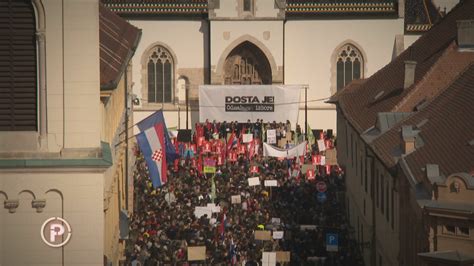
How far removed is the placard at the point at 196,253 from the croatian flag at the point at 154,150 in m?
2.11

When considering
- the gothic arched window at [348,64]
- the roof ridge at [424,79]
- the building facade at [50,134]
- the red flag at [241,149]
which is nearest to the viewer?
the building facade at [50,134]

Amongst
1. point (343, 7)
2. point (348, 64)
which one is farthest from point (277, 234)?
point (343, 7)

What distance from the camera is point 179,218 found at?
52.8m

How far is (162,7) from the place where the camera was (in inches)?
3204

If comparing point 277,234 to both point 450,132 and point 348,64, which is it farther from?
point 348,64

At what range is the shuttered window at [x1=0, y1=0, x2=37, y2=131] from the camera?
26.3m

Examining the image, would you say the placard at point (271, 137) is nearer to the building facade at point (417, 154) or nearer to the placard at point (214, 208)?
the building facade at point (417, 154)

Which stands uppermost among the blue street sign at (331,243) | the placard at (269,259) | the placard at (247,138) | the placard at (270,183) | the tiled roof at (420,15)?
the tiled roof at (420,15)

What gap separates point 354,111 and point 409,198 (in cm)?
1994

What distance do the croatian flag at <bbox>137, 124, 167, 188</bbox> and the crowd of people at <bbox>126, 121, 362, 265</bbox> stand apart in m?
2.42

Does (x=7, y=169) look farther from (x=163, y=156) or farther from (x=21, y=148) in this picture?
(x=163, y=156)

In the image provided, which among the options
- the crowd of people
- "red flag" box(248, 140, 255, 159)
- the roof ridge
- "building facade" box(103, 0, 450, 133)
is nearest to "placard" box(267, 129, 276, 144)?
the crowd of people

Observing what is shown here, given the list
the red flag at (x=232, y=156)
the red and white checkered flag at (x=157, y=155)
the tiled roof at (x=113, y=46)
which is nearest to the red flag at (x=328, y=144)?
the red flag at (x=232, y=156)

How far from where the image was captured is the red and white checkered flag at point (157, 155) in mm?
45900
